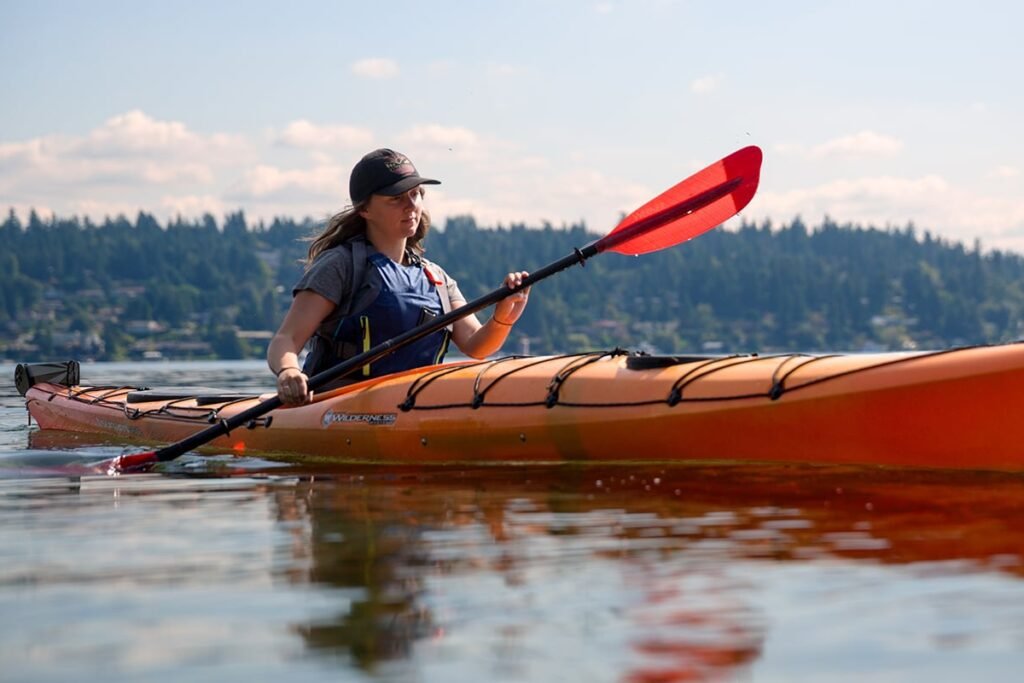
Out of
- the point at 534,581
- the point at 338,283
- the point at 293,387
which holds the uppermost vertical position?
the point at 338,283

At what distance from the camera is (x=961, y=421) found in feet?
20.5

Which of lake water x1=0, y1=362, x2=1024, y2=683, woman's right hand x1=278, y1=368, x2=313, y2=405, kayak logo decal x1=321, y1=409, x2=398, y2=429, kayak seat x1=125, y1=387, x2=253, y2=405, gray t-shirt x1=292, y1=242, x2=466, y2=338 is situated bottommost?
lake water x1=0, y1=362, x2=1024, y2=683

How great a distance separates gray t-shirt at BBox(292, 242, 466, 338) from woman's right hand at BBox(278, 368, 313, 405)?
2.41 feet

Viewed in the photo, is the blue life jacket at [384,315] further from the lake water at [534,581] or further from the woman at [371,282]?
the lake water at [534,581]

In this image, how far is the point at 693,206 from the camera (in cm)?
846

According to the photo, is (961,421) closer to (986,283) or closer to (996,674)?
(996,674)

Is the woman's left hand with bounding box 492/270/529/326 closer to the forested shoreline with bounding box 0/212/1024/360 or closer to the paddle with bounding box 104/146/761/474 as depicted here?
the paddle with bounding box 104/146/761/474

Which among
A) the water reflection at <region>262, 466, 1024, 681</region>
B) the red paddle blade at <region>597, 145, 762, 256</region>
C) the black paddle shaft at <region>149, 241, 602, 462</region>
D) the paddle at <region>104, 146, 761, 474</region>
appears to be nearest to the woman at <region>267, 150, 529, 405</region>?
the black paddle shaft at <region>149, 241, 602, 462</region>

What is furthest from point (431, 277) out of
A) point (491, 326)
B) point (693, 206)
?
point (693, 206)

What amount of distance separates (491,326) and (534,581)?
165 inches

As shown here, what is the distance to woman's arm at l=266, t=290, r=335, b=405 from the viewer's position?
279 inches

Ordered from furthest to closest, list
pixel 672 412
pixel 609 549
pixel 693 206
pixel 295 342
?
1. pixel 693 206
2. pixel 295 342
3. pixel 672 412
4. pixel 609 549

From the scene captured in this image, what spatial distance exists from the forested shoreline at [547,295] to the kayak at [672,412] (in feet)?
367

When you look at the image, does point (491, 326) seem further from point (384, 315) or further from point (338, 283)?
point (338, 283)
